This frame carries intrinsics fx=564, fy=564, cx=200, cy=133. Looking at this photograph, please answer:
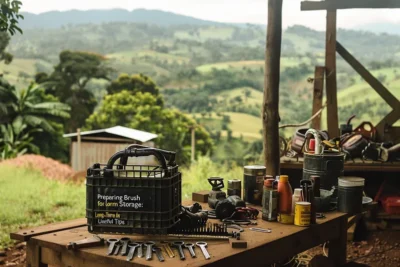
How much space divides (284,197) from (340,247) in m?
0.71

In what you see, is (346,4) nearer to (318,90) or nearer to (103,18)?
(318,90)

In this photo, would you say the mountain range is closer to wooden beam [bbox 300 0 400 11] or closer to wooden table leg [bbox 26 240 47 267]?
wooden beam [bbox 300 0 400 11]

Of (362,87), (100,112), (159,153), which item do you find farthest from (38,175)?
(362,87)

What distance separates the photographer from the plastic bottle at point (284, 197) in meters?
3.14

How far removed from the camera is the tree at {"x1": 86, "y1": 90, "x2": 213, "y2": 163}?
89.2ft

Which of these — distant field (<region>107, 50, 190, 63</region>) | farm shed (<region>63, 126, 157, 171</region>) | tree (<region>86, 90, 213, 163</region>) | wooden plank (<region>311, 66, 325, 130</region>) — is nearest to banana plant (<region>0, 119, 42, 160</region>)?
farm shed (<region>63, 126, 157, 171</region>)

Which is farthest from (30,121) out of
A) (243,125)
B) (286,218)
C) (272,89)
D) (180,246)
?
(180,246)

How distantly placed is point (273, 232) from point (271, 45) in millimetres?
2761

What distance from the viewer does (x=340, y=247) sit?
11.8 feet

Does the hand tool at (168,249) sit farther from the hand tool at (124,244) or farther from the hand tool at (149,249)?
the hand tool at (124,244)

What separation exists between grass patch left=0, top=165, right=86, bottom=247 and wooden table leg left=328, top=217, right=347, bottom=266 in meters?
3.94

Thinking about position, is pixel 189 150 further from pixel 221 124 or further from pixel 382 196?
pixel 382 196

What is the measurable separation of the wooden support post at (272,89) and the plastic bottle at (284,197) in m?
2.24

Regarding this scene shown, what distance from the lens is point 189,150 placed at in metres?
28.2
